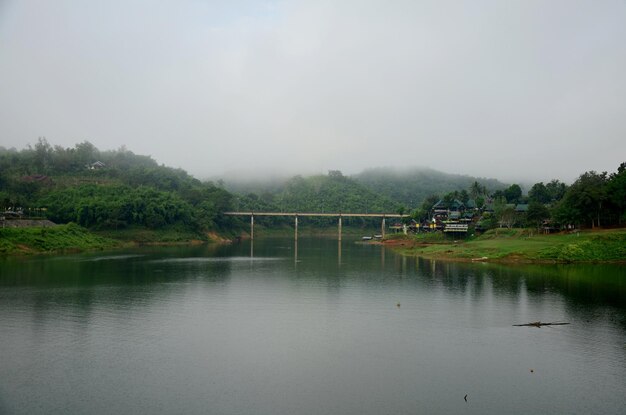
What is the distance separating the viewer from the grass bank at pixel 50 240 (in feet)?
207

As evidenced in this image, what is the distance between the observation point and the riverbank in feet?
177

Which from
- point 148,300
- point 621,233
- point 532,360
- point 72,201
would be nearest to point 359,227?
point 72,201

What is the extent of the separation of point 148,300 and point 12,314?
8112 mm

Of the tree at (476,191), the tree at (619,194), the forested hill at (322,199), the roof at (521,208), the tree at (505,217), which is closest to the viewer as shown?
the tree at (619,194)

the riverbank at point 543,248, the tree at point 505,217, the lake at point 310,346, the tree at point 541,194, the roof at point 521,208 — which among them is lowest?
the lake at point 310,346

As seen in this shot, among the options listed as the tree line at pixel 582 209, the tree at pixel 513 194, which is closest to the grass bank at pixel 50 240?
the tree line at pixel 582 209

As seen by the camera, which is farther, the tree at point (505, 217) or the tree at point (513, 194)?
the tree at point (513, 194)

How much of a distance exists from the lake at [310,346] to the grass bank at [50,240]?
23.4 m

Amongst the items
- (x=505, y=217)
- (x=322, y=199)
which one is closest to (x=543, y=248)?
(x=505, y=217)

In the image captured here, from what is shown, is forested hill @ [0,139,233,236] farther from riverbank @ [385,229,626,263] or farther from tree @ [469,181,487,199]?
tree @ [469,181,487,199]

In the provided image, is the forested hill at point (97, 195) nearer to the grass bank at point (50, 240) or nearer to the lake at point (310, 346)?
the grass bank at point (50, 240)

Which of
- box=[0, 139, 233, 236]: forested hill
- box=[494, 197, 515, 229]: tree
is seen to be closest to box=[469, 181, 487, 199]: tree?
box=[494, 197, 515, 229]: tree

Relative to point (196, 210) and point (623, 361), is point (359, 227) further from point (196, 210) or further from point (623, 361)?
point (623, 361)

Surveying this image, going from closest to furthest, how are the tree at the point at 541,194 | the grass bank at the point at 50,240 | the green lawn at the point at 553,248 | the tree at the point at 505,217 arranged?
the green lawn at the point at 553,248 < the grass bank at the point at 50,240 < the tree at the point at 505,217 < the tree at the point at 541,194
